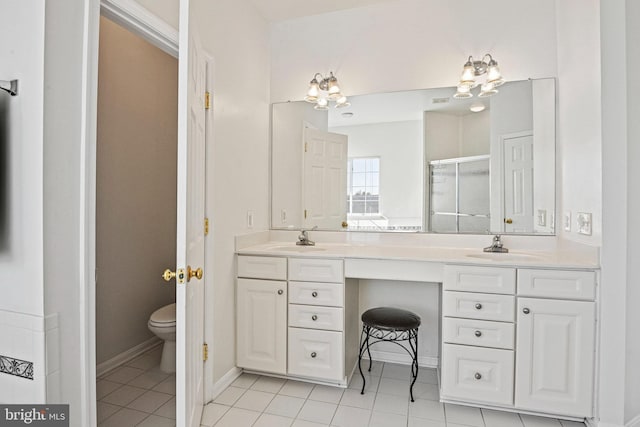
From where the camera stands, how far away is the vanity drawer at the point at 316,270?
2.14 metres

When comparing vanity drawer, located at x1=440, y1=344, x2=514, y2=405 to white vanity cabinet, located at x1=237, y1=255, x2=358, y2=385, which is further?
white vanity cabinet, located at x1=237, y1=255, x2=358, y2=385

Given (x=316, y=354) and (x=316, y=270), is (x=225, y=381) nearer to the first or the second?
(x=316, y=354)

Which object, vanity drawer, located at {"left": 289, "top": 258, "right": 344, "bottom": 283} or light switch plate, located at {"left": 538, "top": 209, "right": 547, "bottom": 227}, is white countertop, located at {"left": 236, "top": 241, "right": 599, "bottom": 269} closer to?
vanity drawer, located at {"left": 289, "top": 258, "right": 344, "bottom": 283}

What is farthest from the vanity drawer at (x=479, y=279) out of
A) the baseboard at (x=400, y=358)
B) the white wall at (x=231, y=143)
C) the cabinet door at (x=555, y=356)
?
the white wall at (x=231, y=143)

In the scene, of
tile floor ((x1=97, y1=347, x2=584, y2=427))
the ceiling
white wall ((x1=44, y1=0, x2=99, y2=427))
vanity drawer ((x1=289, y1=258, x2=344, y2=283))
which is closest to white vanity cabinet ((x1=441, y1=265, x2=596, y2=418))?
tile floor ((x1=97, y1=347, x2=584, y2=427))

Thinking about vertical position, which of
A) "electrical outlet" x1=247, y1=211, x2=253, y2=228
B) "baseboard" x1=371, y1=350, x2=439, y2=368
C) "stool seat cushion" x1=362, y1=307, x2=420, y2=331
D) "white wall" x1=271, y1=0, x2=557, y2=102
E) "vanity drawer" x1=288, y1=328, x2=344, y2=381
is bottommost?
"baseboard" x1=371, y1=350, x2=439, y2=368

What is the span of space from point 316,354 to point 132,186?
186 cm

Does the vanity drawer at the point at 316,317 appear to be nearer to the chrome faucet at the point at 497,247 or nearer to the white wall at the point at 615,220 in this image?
the chrome faucet at the point at 497,247

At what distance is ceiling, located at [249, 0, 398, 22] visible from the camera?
2.56 m

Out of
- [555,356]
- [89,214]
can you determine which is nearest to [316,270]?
[89,214]

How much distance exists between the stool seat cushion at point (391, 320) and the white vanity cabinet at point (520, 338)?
8.3 inches

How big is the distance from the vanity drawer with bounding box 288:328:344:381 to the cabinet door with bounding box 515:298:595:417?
3.27 ft

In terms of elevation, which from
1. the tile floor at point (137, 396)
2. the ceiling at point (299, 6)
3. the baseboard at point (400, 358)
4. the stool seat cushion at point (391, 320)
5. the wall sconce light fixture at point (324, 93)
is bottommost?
the tile floor at point (137, 396)

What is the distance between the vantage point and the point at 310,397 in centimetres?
210
